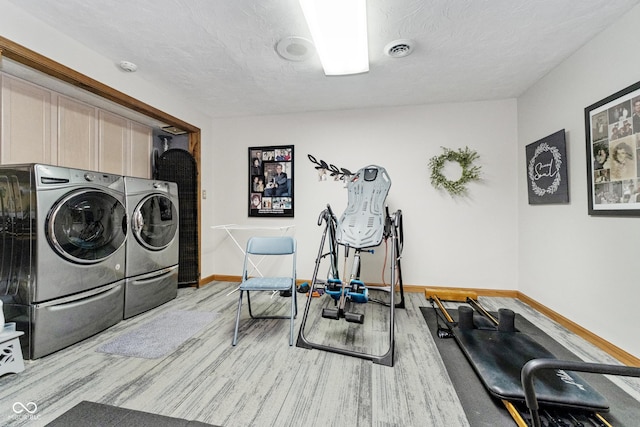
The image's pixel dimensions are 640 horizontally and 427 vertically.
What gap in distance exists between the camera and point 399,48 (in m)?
2.13

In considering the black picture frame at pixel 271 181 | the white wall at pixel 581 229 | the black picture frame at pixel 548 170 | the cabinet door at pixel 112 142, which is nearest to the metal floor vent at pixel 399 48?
the white wall at pixel 581 229

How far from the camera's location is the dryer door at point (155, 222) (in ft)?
8.57

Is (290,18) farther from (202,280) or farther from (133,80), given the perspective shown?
(202,280)

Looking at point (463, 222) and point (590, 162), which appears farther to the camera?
point (463, 222)

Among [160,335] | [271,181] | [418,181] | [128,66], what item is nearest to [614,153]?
[418,181]

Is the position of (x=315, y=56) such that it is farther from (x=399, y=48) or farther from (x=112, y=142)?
(x=112, y=142)

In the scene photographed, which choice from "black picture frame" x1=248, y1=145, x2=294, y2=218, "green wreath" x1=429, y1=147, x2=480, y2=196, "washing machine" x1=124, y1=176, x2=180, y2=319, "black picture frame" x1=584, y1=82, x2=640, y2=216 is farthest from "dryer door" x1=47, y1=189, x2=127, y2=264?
A: "black picture frame" x1=584, y1=82, x2=640, y2=216

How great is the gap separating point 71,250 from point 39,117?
1.51 metres

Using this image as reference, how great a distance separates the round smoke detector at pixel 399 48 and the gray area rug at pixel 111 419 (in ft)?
9.15

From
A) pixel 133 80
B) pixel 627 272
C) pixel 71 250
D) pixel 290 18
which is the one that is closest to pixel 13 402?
pixel 71 250

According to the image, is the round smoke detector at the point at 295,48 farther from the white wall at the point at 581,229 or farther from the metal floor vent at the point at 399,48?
the white wall at the point at 581,229

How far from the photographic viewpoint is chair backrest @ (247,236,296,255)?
2.54 metres

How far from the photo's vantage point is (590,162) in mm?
2076

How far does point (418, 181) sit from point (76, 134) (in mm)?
3957
